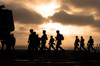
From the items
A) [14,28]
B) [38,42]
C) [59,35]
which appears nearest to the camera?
[14,28]

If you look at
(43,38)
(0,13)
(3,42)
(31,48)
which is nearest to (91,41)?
(43,38)

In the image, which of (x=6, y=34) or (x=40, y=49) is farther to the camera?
(x=40, y=49)

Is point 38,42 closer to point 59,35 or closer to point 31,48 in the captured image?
point 31,48

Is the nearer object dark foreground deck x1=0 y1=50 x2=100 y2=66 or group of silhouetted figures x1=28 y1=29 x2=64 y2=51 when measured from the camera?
dark foreground deck x1=0 y1=50 x2=100 y2=66

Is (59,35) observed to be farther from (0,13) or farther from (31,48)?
(0,13)

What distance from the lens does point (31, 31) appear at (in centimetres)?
1878

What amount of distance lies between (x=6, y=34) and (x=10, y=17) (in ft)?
4.56

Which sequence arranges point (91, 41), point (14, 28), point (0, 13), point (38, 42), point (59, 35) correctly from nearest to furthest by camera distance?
point (0, 13) < point (14, 28) < point (59, 35) < point (38, 42) < point (91, 41)

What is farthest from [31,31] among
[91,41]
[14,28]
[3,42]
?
[91,41]

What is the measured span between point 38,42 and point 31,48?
1.16 m

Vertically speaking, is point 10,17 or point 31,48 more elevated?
point 10,17

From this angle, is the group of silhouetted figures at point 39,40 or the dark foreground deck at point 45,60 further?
the group of silhouetted figures at point 39,40

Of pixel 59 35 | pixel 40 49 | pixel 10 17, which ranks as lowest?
pixel 40 49

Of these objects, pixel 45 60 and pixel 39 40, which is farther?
pixel 39 40
